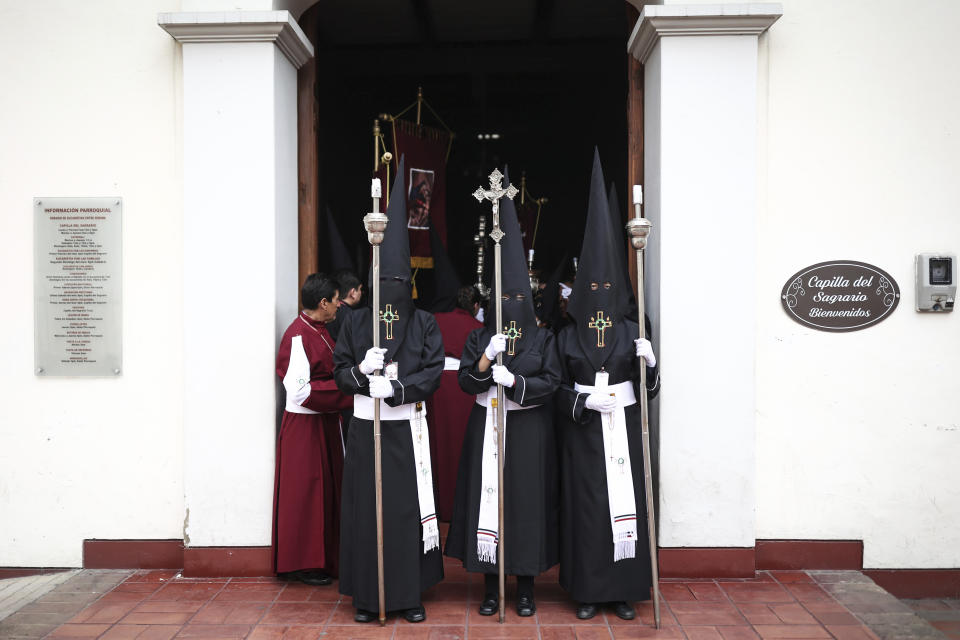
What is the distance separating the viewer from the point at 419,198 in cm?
625

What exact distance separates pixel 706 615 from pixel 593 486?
37.5 inches

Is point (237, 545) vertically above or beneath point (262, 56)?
beneath

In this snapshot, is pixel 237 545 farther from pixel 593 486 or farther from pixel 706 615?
pixel 706 615

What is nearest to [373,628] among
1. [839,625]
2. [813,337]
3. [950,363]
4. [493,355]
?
[493,355]

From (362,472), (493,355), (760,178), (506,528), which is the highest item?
(760,178)

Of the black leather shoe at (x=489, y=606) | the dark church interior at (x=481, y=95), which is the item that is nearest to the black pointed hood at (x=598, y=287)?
the black leather shoe at (x=489, y=606)

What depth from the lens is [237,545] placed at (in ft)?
15.8

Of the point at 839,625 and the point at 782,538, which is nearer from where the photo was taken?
the point at 839,625

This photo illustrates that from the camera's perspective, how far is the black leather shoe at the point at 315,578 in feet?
15.6

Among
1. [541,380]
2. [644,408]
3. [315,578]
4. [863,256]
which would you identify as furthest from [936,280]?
[315,578]

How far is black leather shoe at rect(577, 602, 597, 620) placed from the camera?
4.20 metres

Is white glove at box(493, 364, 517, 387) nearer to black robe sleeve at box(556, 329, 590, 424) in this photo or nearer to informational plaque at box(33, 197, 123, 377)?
black robe sleeve at box(556, 329, 590, 424)

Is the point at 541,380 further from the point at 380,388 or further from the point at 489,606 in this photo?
the point at 489,606

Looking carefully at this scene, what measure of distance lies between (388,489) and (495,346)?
3.27 feet
